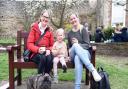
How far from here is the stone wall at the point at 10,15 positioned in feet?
74.6

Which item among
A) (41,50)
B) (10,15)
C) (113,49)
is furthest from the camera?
(10,15)

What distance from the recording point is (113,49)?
1554cm

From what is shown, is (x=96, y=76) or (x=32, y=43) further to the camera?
(x=32, y=43)

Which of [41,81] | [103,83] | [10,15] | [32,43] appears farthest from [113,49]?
[10,15]

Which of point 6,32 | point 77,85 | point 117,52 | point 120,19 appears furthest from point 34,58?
point 120,19

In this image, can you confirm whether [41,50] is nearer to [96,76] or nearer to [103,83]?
[96,76]

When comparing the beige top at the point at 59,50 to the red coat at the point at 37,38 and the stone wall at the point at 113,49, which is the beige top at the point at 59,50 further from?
the stone wall at the point at 113,49

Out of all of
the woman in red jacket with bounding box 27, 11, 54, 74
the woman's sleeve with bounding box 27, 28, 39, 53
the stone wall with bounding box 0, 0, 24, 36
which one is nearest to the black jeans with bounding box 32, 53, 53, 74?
the woman in red jacket with bounding box 27, 11, 54, 74

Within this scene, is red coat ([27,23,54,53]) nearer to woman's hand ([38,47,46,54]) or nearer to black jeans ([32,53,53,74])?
woman's hand ([38,47,46,54])

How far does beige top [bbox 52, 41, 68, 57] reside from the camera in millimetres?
7355

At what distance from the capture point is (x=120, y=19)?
29562mm

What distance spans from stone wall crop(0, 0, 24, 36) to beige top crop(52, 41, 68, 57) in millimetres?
15349

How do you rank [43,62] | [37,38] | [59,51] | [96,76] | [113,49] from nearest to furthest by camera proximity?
[96,76]
[43,62]
[59,51]
[37,38]
[113,49]

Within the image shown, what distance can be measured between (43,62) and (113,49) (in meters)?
8.73
